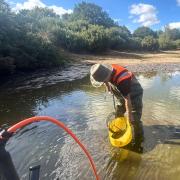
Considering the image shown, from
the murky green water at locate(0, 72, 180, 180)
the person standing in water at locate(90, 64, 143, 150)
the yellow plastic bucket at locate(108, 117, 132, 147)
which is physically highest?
the person standing in water at locate(90, 64, 143, 150)

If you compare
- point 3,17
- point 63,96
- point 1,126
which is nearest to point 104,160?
point 1,126

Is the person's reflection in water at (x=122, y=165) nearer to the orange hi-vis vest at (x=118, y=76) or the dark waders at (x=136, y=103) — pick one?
the dark waders at (x=136, y=103)

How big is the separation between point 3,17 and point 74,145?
1333 cm

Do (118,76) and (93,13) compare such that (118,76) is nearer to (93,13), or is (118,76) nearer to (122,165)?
(122,165)

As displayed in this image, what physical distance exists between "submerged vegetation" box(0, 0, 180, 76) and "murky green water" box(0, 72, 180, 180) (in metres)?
5.83

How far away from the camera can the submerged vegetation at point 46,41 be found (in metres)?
16.3

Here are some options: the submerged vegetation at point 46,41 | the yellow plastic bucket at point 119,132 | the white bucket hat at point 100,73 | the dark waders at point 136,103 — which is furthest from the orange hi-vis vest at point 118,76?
the submerged vegetation at point 46,41

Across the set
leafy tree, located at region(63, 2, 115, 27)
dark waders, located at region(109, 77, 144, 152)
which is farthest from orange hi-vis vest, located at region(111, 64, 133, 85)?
leafy tree, located at region(63, 2, 115, 27)

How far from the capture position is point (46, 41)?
20484 mm

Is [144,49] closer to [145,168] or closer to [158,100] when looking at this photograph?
[158,100]

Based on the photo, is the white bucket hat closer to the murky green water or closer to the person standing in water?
the person standing in water

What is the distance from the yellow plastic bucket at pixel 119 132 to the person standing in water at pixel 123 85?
0.19 metres

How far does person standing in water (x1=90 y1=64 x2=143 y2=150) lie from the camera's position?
17.5 ft

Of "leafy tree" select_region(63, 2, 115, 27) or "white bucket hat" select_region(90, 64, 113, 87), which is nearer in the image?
"white bucket hat" select_region(90, 64, 113, 87)
